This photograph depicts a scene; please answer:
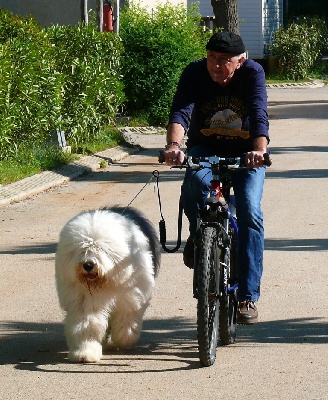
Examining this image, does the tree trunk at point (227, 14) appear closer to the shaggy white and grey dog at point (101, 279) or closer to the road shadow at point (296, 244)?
the road shadow at point (296, 244)

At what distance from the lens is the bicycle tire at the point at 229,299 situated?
6.57m

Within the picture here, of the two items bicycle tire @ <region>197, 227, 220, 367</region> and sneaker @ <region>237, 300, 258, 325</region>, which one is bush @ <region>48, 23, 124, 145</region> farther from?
bicycle tire @ <region>197, 227, 220, 367</region>

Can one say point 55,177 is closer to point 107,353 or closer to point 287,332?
point 287,332

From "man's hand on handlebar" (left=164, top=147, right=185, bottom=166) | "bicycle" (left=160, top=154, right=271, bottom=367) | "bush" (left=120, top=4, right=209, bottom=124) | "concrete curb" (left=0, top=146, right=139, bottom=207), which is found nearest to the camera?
"bicycle" (left=160, top=154, right=271, bottom=367)

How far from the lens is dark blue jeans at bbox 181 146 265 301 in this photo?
264 inches

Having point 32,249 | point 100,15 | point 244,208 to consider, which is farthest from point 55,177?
point 244,208

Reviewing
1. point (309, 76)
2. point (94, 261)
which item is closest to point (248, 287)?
point (94, 261)

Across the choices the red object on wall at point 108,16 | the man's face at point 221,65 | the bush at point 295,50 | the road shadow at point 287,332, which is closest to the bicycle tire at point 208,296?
the road shadow at point 287,332

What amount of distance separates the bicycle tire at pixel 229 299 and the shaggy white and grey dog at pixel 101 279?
48 cm

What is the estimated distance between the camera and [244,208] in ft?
22.0

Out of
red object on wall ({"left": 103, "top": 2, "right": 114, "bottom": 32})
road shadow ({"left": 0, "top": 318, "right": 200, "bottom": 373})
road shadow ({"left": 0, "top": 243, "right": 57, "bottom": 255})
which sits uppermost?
red object on wall ({"left": 103, "top": 2, "right": 114, "bottom": 32})

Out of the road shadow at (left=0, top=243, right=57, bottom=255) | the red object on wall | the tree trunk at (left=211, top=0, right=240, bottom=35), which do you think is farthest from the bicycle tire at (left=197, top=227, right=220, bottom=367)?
the tree trunk at (left=211, top=0, right=240, bottom=35)

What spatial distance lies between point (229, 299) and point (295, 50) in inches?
1494

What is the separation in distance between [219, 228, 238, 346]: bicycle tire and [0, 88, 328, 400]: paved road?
0.37 feet
